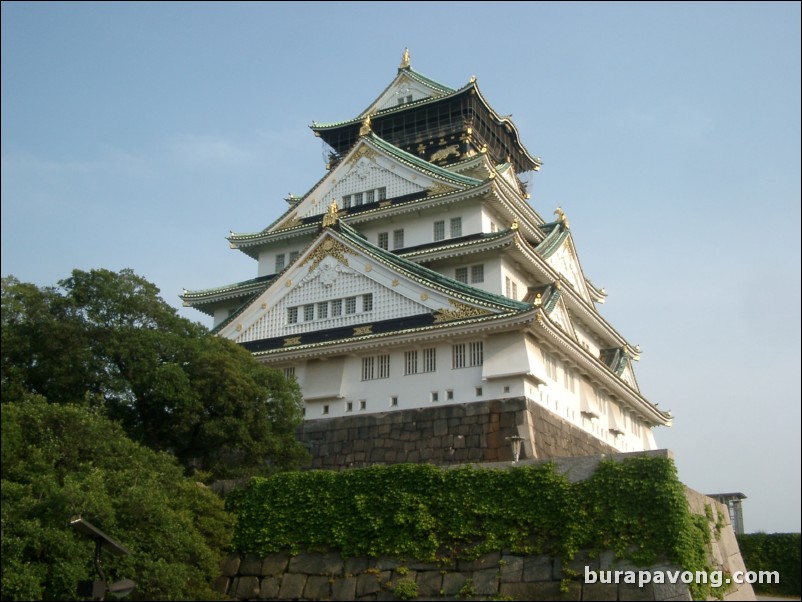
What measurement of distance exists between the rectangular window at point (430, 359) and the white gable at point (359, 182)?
9412mm

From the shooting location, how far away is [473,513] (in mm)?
17422

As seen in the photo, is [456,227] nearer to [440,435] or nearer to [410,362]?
[410,362]

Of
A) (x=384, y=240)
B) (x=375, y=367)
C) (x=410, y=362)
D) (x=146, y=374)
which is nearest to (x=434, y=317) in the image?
(x=410, y=362)

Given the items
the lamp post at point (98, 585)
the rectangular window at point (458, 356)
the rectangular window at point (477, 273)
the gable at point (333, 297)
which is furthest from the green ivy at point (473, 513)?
the rectangular window at point (477, 273)

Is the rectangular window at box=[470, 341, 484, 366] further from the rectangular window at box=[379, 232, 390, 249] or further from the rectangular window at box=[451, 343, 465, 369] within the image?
the rectangular window at box=[379, 232, 390, 249]

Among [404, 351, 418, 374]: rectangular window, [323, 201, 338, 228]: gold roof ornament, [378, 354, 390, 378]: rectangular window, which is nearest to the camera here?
[404, 351, 418, 374]: rectangular window

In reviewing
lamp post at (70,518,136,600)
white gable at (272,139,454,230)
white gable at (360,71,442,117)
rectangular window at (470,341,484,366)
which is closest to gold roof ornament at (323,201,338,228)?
white gable at (272,139,454,230)

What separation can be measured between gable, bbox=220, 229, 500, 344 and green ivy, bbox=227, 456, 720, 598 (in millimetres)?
9030

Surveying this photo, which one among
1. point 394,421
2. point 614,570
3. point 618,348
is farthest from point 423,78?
point 614,570

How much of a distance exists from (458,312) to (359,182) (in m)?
11.4

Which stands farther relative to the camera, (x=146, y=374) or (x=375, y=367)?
(x=375, y=367)

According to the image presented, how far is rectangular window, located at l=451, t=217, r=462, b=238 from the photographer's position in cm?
3225

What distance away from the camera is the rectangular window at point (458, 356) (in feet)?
86.8

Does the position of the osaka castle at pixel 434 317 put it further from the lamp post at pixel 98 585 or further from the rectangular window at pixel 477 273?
the lamp post at pixel 98 585
